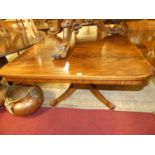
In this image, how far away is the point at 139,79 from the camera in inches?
31.1

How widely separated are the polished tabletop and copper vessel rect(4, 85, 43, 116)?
1.17 feet

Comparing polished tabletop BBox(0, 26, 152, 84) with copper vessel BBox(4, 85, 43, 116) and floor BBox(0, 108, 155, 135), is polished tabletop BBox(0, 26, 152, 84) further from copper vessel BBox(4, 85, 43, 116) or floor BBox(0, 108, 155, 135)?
floor BBox(0, 108, 155, 135)

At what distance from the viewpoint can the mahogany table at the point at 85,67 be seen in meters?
0.82

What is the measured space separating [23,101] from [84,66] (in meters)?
0.65

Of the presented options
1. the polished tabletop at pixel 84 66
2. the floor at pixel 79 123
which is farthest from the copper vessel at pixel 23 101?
the polished tabletop at pixel 84 66

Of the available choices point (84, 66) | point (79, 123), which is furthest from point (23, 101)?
point (84, 66)

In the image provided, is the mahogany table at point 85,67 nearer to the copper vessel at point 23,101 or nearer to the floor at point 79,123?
the copper vessel at point 23,101

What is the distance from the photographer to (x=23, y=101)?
4.35ft

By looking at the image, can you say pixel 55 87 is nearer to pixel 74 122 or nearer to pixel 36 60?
pixel 74 122

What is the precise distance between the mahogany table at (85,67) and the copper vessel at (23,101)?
0.36 metres

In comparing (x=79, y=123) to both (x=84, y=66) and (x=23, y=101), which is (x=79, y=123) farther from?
(x=84, y=66)

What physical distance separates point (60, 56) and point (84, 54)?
0.17m
